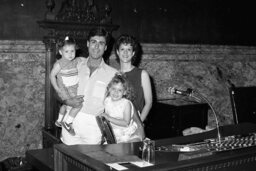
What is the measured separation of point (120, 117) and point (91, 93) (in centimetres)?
44

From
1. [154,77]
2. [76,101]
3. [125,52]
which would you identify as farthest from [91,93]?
[154,77]

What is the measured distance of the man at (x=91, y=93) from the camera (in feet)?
13.4

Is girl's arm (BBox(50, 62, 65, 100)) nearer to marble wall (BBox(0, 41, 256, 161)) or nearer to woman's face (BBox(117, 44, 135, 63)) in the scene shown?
woman's face (BBox(117, 44, 135, 63))

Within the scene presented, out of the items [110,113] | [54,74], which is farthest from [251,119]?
[54,74]

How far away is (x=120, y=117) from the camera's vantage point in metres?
3.94

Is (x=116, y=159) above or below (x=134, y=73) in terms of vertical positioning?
below

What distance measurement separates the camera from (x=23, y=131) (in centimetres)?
533

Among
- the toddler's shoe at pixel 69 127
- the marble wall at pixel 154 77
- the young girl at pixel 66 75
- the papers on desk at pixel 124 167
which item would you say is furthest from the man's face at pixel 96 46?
the papers on desk at pixel 124 167

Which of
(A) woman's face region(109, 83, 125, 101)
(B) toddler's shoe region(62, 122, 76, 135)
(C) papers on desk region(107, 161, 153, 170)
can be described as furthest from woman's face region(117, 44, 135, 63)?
(C) papers on desk region(107, 161, 153, 170)

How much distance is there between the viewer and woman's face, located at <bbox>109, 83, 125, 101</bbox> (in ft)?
12.9

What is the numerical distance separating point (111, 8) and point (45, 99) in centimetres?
167

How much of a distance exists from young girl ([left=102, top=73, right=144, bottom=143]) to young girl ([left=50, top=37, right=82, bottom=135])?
41 cm

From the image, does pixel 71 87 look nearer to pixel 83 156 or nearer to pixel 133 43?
pixel 133 43

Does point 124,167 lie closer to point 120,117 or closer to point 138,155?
point 138,155
